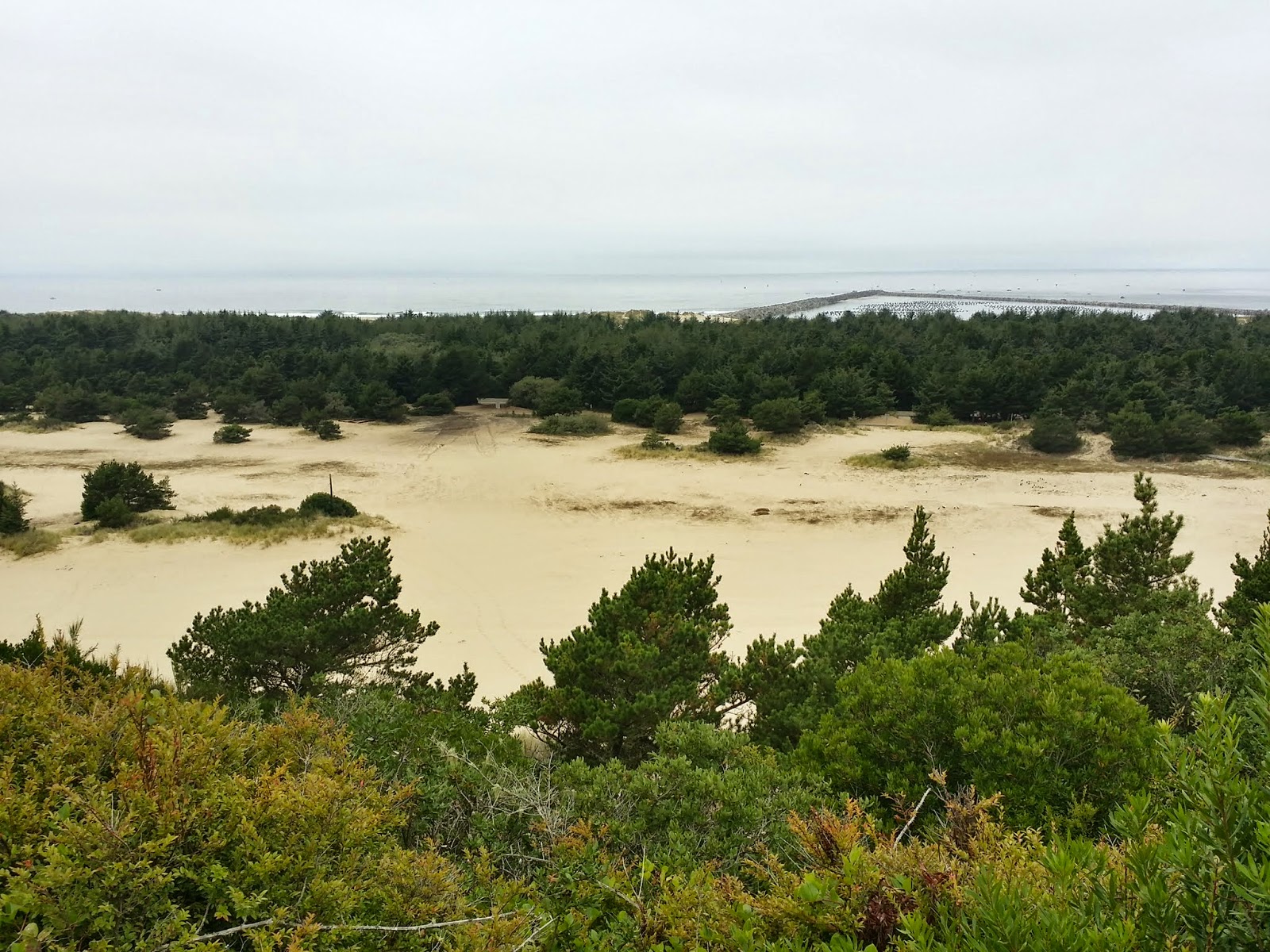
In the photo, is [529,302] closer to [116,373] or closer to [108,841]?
[116,373]

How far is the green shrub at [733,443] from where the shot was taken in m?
29.1

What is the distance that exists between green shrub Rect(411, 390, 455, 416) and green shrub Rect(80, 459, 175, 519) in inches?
676

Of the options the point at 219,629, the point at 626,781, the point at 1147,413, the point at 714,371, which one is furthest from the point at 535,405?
the point at 626,781

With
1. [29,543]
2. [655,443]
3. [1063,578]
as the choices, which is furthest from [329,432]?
[1063,578]

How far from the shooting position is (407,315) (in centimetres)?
6375

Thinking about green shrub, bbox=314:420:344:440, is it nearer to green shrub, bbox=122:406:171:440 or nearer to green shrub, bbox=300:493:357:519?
green shrub, bbox=122:406:171:440

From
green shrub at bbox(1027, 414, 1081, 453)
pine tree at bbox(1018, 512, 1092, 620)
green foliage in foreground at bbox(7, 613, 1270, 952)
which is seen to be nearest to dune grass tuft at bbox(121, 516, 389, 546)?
green foliage in foreground at bbox(7, 613, 1270, 952)

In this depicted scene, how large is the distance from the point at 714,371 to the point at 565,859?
34615 millimetres

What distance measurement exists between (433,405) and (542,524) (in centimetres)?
1896

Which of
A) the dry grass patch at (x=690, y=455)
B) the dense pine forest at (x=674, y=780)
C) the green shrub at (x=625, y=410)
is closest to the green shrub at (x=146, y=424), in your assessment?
→ the green shrub at (x=625, y=410)

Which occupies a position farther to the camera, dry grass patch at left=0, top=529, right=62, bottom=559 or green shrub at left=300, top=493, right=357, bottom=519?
green shrub at left=300, top=493, right=357, bottom=519

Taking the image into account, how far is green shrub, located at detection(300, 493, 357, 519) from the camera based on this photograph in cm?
2039

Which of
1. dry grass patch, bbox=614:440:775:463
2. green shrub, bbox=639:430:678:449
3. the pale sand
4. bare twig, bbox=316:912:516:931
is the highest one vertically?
bare twig, bbox=316:912:516:931

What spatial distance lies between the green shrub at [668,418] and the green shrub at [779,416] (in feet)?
11.8
